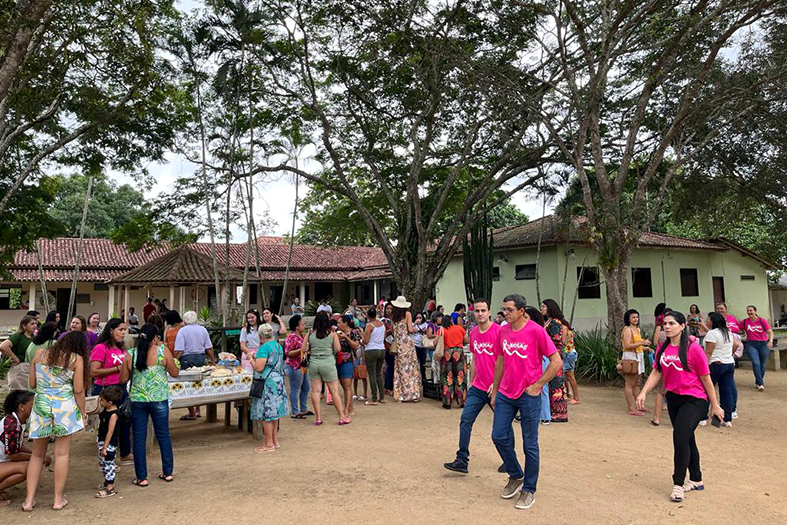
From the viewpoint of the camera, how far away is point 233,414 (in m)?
8.38

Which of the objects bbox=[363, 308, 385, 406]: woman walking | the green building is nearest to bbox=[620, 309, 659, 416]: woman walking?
bbox=[363, 308, 385, 406]: woman walking

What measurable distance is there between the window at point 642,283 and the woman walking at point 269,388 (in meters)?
17.0

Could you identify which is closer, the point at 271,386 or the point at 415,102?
the point at 271,386

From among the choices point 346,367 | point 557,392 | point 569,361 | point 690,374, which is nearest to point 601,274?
point 569,361

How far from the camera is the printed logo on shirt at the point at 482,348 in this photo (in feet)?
16.4

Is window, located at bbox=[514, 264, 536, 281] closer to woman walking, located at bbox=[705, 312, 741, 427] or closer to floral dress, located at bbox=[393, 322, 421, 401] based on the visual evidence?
floral dress, located at bbox=[393, 322, 421, 401]

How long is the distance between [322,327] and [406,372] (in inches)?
94.7

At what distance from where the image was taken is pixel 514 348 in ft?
14.5

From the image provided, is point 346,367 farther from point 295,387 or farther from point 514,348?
point 514,348

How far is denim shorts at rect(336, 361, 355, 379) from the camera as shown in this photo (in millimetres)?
7746

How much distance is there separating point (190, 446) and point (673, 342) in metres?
5.47

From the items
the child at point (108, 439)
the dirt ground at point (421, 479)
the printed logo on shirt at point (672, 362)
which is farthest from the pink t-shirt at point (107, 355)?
the printed logo on shirt at point (672, 362)

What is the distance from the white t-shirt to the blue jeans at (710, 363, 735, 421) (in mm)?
66

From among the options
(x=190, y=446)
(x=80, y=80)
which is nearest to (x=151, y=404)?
(x=190, y=446)
